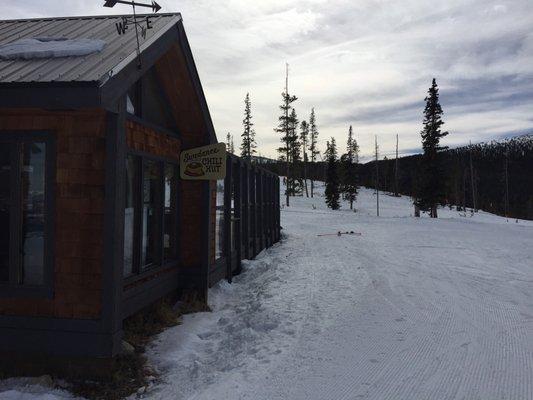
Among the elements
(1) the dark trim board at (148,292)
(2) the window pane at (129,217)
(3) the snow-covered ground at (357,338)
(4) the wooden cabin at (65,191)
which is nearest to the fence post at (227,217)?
(3) the snow-covered ground at (357,338)

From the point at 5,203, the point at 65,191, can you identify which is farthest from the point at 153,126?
the point at 5,203

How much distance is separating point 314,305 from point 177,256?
98.7 inches

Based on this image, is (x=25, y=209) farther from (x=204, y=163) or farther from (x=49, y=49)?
(x=204, y=163)

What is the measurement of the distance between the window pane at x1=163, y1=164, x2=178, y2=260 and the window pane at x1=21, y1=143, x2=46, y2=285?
96.4 inches

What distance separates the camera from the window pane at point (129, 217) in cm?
571

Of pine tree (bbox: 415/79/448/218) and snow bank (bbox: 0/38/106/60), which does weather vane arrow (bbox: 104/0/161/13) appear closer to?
snow bank (bbox: 0/38/106/60)

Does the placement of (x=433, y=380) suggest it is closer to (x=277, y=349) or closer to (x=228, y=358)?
(x=277, y=349)

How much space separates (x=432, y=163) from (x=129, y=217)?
34.5m

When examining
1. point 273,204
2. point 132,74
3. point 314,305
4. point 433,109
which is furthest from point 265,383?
point 433,109

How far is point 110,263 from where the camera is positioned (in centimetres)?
458

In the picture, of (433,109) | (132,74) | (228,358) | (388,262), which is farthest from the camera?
(433,109)

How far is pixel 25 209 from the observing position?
473cm

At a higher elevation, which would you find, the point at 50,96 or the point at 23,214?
the point at 50,96

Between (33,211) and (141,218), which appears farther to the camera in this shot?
(141,218)
